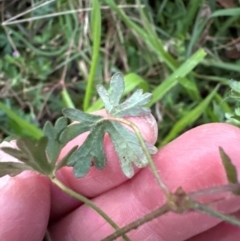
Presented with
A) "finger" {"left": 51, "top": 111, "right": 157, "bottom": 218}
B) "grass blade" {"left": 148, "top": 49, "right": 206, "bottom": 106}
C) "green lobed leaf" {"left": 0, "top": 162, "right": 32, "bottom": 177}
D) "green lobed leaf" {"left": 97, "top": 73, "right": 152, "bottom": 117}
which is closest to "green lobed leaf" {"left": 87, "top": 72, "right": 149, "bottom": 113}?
"grass blade" {"left": 148, "top": 49, "right": 206, "bottom": 106}

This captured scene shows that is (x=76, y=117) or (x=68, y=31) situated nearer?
(x=76, y=117)

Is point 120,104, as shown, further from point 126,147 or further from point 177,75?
point 177,75

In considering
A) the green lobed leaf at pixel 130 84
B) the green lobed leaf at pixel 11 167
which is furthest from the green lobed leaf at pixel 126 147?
the green lobed leaf at pixel 130 84

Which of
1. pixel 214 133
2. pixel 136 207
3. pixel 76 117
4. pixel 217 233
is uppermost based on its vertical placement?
pixel 76 117

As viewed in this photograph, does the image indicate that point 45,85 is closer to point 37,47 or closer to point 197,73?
point 37,47

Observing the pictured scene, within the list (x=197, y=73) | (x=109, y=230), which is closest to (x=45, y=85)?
(x=197, y=73)

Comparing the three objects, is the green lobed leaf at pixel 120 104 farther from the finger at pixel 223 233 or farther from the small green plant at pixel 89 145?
the finger at pixel 223 233

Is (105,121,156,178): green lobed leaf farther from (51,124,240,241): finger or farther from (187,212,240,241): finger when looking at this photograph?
(187,212,240,241): finger
